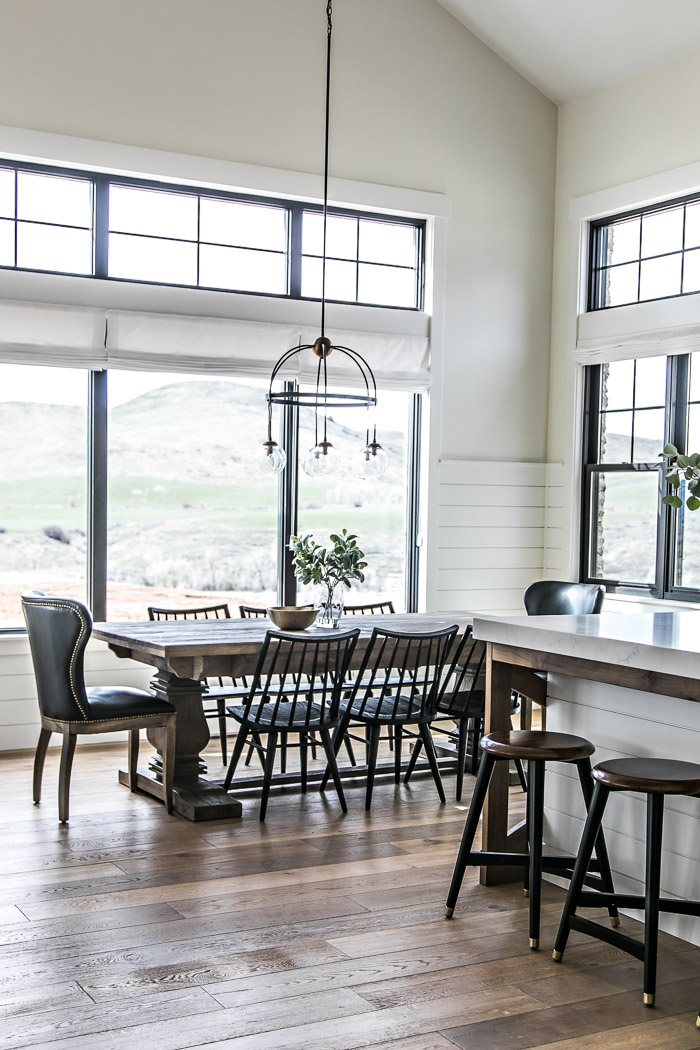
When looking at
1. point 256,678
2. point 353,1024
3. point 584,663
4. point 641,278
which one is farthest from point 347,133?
point 353,1024

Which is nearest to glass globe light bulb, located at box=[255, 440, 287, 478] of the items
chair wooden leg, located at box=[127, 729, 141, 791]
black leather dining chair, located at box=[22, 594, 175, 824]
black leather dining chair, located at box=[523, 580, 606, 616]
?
black leather dining chair, located at box=[22, 594, 175, 824]

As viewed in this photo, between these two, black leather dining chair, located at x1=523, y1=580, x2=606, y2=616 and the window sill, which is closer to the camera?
black leather dining chair, located at x1=523, y1=580, x2=606, y2=616

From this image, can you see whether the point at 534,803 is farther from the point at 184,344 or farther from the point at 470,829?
the point at 184,344

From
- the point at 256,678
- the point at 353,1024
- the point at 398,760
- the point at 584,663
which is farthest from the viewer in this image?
the point at 398,760

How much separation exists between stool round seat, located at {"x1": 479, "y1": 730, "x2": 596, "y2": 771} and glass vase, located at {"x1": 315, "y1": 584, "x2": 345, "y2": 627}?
6.49 feet

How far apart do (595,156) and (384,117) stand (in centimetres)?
144

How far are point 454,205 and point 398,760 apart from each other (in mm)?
3781

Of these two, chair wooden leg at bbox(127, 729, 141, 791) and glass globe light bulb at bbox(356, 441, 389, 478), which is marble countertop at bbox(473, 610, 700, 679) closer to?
glass globe light bulb at bbox(356, 441, 389, 478)

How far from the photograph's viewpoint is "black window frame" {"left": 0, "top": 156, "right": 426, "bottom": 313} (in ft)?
19.9

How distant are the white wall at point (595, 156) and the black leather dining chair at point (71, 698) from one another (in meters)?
3.53

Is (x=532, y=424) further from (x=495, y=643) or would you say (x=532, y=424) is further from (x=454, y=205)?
(x=495, y=643)

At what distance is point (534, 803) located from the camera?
3.38 metres

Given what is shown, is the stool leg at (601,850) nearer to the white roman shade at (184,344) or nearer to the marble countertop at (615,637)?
the marble countertop at (615,637)

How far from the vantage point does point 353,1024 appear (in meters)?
2.74
